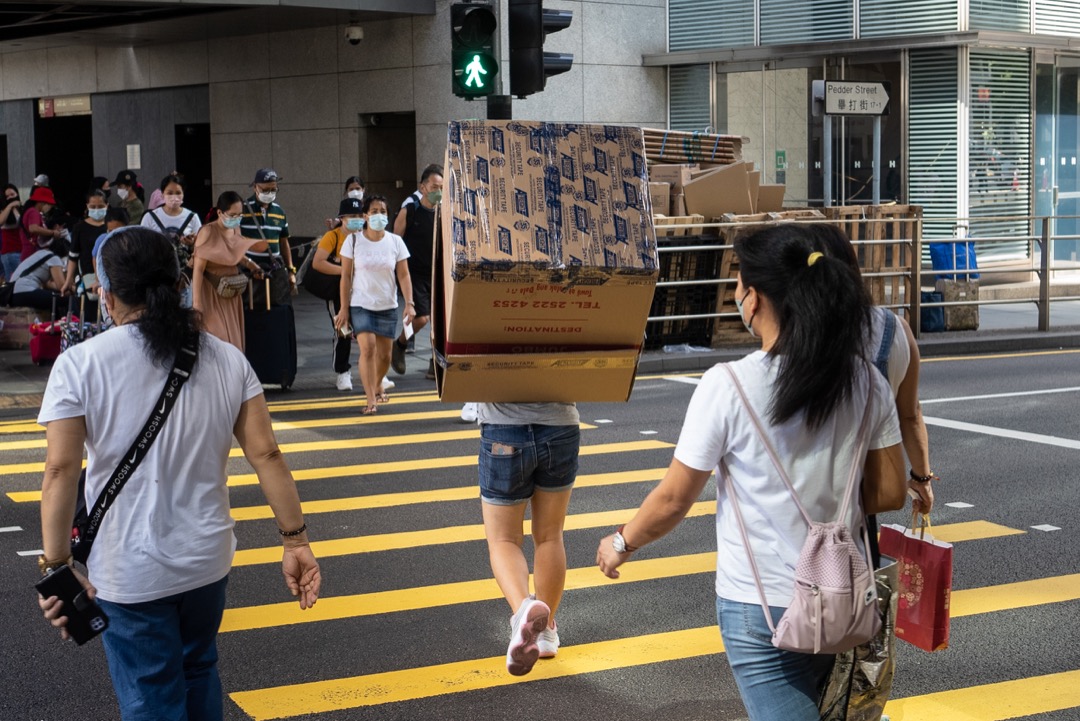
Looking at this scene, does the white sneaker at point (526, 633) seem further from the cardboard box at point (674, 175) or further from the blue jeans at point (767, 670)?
the cardboard box at point (674, 175)

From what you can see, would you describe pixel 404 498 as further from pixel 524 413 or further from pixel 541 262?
pixel 541 262

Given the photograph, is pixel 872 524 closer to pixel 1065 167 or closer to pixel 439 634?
pixel 439 634

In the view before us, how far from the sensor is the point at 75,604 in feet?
12.3

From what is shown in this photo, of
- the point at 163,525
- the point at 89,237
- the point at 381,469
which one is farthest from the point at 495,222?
the point at 89,237

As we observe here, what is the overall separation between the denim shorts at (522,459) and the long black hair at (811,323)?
6.88 ft

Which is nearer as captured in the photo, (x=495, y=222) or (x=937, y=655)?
(x=495, y=222)

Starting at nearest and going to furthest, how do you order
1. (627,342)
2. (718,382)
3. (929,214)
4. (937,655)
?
(718,382) < (627,342) < (937,655) < (929,214)

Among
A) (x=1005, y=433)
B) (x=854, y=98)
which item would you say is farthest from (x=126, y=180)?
(x=1005, y=433)

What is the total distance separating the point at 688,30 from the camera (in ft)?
77.3

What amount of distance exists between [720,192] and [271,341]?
5.90m

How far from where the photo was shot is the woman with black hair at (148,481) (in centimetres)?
380

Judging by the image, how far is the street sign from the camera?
54.3 feet

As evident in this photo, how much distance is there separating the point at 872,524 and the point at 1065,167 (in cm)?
2106

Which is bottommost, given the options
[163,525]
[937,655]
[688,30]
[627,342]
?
Result: [937,655]
